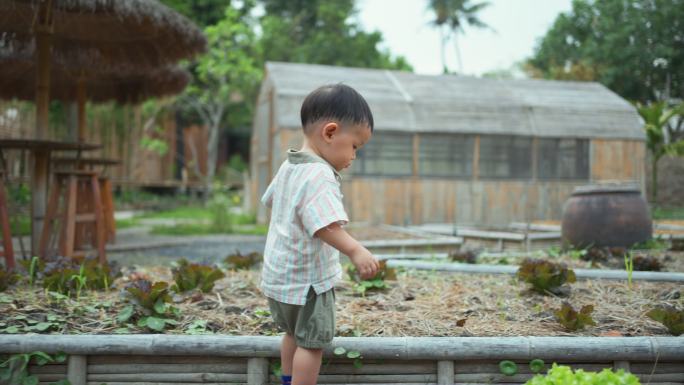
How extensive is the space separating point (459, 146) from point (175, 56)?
6.80m

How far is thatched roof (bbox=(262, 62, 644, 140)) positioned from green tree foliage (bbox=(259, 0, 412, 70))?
23.7 feet

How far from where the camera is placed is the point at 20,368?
2188 mm

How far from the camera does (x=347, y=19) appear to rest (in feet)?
73.3

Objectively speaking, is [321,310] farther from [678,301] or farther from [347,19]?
[347,19]

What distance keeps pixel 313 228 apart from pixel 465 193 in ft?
34.2

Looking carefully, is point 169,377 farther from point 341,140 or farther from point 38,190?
point 38,190

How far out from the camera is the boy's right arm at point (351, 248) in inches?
72.6

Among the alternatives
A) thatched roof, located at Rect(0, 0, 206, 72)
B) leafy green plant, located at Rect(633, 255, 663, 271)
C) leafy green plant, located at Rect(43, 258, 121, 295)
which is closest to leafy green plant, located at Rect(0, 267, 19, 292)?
leafy green plant, located at Rect(43, 258, 121, 295)

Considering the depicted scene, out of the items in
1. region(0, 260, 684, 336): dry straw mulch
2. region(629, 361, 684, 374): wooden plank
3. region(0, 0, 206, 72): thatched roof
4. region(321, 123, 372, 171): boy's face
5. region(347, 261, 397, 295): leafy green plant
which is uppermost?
region(0, 0, 206, 72): thatched roof

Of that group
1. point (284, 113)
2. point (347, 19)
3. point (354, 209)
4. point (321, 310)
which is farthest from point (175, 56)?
point (347, 19)

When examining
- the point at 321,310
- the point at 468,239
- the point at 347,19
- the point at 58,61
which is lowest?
the point at 468,239

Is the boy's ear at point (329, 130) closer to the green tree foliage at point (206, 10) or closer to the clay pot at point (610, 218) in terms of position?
the clay pot at point (610, 218)

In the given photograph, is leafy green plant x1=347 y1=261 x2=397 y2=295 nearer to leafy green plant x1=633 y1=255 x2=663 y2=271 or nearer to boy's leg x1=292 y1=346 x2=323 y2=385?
boy's leg x1=292 y1=346 x2=323 y2=385

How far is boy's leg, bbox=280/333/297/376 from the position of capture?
2.09 metres
